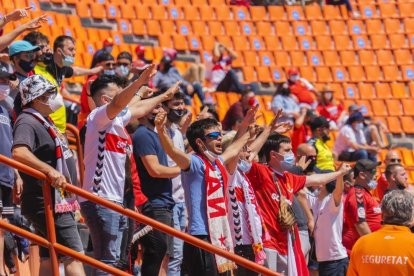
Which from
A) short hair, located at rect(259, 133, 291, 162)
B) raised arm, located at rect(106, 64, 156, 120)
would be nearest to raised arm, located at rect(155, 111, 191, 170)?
raised arm, located at rect(106, 64, 156, 120)

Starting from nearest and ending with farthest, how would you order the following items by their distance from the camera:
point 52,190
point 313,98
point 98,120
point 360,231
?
1. point 52,190
2. point 98,120
3. point 360,231
4. point 313,98

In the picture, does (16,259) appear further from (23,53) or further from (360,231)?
(360,231)

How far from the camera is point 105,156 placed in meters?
8.29

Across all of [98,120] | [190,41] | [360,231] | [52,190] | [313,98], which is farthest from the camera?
[190,41]

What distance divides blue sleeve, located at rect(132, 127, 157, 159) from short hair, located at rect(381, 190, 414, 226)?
2.18 m

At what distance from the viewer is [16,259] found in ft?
30.0

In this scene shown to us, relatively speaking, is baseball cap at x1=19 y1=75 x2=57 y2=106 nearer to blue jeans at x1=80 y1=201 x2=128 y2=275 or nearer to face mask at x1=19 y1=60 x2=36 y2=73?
blue jeans at x1=80 y1=201 x2=128 y2=275

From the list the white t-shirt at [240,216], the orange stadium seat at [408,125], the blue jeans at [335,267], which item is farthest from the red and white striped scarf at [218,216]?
the orange stadium seat at [408,125]

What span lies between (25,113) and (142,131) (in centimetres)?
131

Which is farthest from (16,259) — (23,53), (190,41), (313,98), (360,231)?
(190,41)

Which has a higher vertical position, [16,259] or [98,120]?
[98,120]

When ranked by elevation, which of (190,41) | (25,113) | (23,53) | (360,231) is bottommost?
(360,231)

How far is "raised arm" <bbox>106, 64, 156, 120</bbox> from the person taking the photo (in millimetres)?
8070

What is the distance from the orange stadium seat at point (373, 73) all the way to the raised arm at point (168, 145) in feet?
43.8
